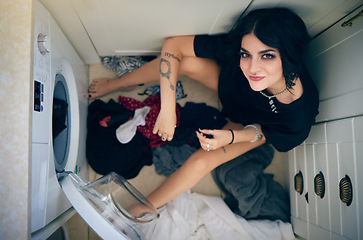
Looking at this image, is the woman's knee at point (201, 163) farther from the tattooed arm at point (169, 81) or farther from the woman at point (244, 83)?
the tattooed arm at point (169, 81)

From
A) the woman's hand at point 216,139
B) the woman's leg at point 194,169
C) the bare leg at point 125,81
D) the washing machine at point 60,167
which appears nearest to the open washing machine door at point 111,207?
the washing machine at point 60,167

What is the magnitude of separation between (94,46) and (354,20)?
4.22 feet

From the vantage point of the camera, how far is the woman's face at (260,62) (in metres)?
1.01

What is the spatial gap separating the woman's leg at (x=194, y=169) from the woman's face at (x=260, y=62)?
18.8 inches

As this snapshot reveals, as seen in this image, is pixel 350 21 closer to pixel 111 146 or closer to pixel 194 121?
pixel 194 121

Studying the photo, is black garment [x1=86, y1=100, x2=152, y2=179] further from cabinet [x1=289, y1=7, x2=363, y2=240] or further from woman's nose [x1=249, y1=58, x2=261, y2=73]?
cabinet [x1=289, y1=7, x2=363, y2=240]

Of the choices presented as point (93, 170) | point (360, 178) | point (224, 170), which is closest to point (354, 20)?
point (360, 178)

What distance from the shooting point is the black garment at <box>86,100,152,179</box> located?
1492mm

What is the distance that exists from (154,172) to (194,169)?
0.36m

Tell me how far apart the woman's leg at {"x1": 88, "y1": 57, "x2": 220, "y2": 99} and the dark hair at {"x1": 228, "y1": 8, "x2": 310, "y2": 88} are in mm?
367

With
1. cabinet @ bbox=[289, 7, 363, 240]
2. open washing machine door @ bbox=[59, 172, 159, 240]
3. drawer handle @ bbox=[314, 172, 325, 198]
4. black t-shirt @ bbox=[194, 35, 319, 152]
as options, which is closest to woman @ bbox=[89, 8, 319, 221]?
black t-shirt @ bbox=[194, 35, 319, 152]

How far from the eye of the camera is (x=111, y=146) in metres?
1.49

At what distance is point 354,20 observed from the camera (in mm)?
1042

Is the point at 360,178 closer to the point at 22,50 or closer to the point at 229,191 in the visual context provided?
the point at 229,191
